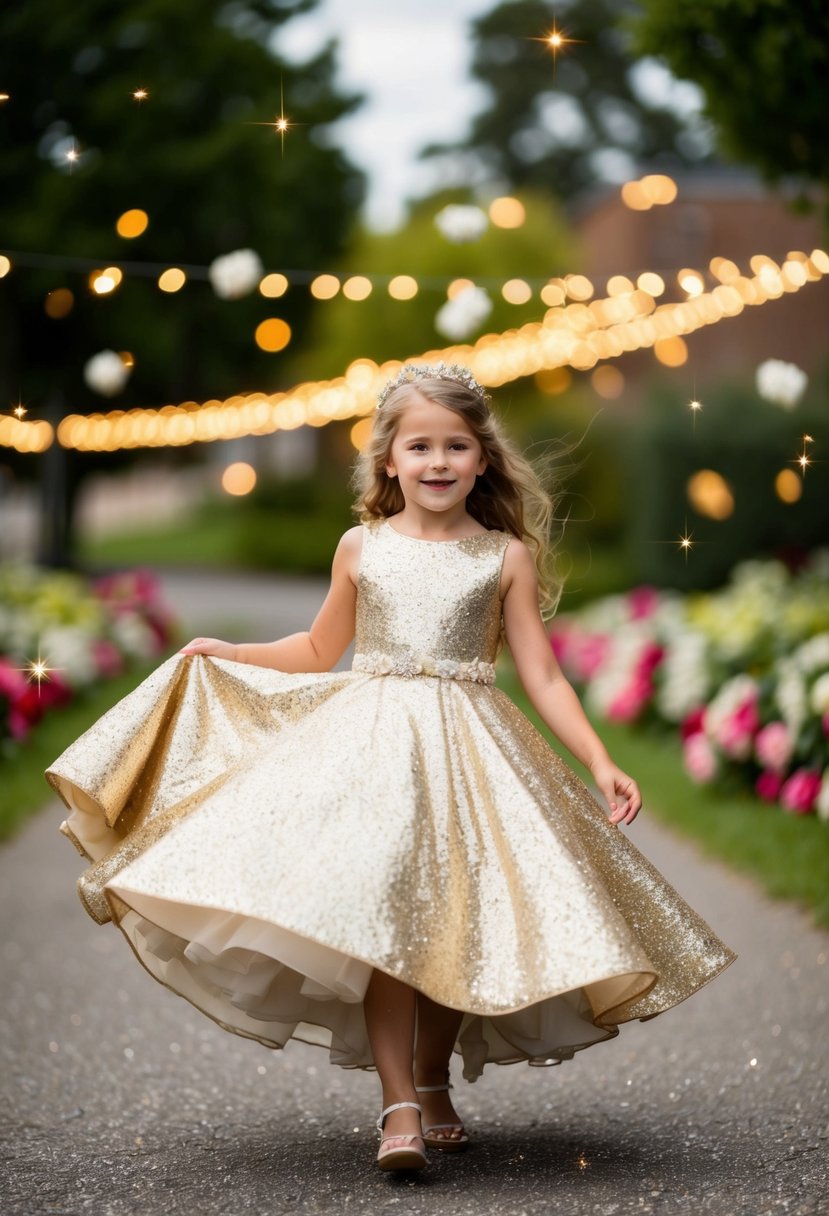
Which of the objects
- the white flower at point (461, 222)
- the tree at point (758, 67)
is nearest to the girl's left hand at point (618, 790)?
the tree at point (758, 67)

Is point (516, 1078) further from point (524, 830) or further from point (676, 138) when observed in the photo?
point (676, 138)

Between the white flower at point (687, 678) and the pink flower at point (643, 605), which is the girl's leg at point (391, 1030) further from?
the pink flower at point (643, 605)

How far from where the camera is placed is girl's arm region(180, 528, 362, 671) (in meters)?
3.48

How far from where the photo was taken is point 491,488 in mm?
Result: 3580

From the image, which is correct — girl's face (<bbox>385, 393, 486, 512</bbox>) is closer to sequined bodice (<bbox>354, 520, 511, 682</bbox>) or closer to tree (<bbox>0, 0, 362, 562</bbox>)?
sequined bodice (<bbox>354, 520, 511, 682</bbox>)

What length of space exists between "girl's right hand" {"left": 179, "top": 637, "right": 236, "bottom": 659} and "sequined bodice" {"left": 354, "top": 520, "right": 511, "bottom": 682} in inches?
11.1

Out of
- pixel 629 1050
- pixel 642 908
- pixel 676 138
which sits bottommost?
pixel 629 1050

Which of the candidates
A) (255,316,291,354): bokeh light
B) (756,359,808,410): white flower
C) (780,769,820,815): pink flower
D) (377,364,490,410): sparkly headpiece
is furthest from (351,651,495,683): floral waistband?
(255,316,291,354): bokeh light

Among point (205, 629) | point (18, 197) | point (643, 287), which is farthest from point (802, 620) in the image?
point (18, 197)

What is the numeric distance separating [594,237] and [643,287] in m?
31.6

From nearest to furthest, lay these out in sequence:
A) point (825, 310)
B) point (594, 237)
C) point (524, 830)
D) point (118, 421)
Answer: point (524, 830) < point (118, 421) < point (825, 310) < point (594, 237)

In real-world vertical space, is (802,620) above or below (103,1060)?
above

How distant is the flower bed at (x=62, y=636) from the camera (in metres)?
7.72

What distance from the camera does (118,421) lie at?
48.3 feet
